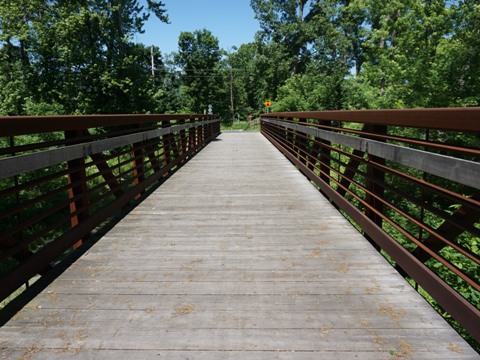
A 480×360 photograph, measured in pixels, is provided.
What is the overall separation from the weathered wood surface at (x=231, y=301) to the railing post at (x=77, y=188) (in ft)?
1.10

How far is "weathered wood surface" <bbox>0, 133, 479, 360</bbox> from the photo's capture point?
84.4 inches

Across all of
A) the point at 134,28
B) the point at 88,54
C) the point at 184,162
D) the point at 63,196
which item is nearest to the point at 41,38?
the point at 88,54

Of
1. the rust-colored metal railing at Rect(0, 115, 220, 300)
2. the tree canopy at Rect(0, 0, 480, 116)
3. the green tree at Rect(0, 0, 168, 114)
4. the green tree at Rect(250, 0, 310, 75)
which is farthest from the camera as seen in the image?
the green tree at Rect(250, 0, 310, 75)

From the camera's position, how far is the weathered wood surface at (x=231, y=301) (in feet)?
7.04

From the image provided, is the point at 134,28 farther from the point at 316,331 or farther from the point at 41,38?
the point at 316,331

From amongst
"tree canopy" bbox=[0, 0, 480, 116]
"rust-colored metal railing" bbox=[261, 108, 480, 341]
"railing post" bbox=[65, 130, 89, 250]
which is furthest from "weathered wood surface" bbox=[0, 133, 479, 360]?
"tree canopy" bbox=[0, 0, 480, 116]

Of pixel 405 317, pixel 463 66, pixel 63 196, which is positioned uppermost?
pixel 463 66

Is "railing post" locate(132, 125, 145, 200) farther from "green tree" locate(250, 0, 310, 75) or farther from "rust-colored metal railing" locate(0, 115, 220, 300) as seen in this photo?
"green tree" locate(250, 0, 310, 75)

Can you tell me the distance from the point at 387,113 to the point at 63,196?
54.9 feet

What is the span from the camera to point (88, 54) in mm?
26922

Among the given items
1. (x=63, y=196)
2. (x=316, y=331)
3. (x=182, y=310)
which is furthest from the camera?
(x=63, y=196)

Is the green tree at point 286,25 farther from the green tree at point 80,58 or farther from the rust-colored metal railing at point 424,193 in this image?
the rust-colored metal railing at point 424,193

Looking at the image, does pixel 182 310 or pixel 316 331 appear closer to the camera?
pixel 316 331

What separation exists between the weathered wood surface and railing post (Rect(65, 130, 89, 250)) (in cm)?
33
